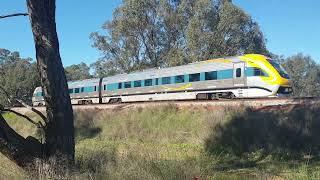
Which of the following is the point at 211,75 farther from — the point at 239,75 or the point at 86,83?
the point at 86,83

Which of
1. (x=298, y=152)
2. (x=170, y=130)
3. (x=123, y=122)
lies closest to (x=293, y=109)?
(x=298, y=152)

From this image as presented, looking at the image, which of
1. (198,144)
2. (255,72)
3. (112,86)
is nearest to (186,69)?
(255,72)

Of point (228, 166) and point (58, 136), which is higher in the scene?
point (58, 136)

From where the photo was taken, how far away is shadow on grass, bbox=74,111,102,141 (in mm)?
23206

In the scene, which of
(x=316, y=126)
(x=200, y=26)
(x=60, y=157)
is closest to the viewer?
(x=60, y=157)

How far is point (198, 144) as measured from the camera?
619 inches

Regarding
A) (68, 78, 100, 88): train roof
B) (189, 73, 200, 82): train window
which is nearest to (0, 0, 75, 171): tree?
(189, 73, 200, 82): train window

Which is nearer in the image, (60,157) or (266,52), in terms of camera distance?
(60,157)

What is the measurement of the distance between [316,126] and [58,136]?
859 centimetres

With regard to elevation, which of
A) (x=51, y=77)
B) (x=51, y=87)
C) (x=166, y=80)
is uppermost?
(x=166, y=80)

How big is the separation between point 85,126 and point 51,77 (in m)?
16.5

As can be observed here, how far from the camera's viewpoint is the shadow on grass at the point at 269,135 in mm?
12820

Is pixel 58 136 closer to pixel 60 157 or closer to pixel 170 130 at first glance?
pixel 60 157

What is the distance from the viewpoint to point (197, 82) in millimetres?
29078
